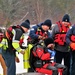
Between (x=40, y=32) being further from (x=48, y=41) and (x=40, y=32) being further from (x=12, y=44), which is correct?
(x=12, y=44)

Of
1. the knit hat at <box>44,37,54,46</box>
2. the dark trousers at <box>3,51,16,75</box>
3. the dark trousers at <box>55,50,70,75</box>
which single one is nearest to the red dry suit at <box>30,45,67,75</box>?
the knit hat at <box>44,37,54,46</box>

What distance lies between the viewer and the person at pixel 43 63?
19.8ft

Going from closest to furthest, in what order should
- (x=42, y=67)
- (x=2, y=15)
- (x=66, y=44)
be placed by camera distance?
(x=42, y=67) → (x=66, y=44) → (x=2, y=15)

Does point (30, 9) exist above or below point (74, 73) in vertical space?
above

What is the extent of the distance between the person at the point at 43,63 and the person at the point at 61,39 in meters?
0.82

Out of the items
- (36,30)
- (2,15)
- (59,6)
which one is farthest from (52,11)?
(36,30)

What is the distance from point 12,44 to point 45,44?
26.1 inches

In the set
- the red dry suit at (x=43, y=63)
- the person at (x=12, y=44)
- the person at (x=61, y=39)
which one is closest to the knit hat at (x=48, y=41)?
the red dry suit at (x=43, y=63)

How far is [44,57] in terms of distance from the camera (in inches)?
244

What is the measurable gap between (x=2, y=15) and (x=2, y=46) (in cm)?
2773

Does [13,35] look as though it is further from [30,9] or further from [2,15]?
[30,9]

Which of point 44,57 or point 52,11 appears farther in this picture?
point 52,11

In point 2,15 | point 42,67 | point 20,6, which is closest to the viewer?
point 42,67

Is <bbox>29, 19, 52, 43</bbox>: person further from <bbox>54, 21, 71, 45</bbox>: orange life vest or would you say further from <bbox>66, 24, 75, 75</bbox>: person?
<bbox>66, 24, 75, 75</bbox>: person
